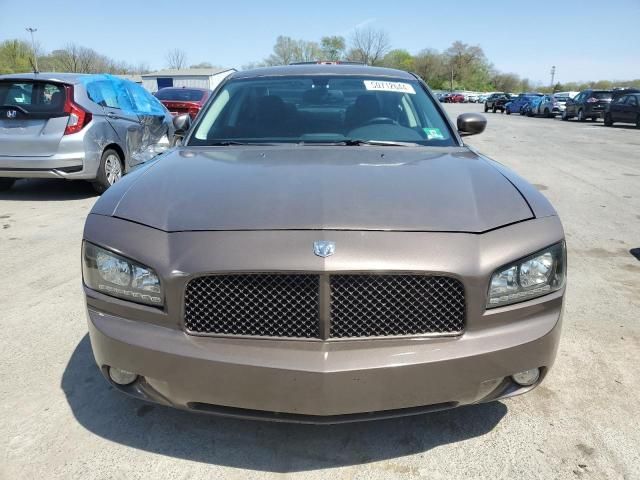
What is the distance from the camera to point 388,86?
11.8 feet

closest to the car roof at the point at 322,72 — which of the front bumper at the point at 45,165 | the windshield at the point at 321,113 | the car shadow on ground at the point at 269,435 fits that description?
the windshield at the point at 321,113

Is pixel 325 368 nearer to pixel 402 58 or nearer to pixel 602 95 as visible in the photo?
pixel 602 95

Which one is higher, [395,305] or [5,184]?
[395,305]

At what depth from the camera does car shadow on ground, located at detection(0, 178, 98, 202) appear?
712 centimetres

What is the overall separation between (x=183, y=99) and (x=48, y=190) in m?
7.26

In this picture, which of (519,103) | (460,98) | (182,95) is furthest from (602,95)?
(460,98)

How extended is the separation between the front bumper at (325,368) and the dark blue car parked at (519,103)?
38.9 metres

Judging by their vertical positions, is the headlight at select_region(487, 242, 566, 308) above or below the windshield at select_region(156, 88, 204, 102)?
below

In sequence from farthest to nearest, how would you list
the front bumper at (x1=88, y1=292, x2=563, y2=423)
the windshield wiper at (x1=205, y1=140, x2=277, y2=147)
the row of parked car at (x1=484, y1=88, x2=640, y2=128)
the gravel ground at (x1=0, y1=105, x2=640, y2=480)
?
the row of parked car at (x1=484, y1=88, x2=640, y2=128) → the windshield wiper at (x1=205, y1=140, x2=277, y2=147) → the gravel ground at (x1=0, y1=105, x2=640, y2=480) → the front bumper at (x1=88, y1=292, x2=563, y2=423)

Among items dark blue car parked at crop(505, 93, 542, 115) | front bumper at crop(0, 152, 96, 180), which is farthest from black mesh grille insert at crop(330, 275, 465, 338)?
dark blue car parked at crop(505, 93, 542, 115)

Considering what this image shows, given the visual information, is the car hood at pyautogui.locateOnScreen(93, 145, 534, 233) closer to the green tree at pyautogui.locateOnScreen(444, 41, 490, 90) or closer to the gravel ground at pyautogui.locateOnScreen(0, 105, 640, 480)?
the gravel ground at pyautogui.locateOnScreen(0, 105, 640, 480)

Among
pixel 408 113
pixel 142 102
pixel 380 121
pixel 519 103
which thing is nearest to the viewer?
pixel 380 121

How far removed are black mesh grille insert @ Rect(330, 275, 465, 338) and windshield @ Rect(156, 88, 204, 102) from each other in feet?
43.7

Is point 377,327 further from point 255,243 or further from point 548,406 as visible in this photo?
point 548,406
